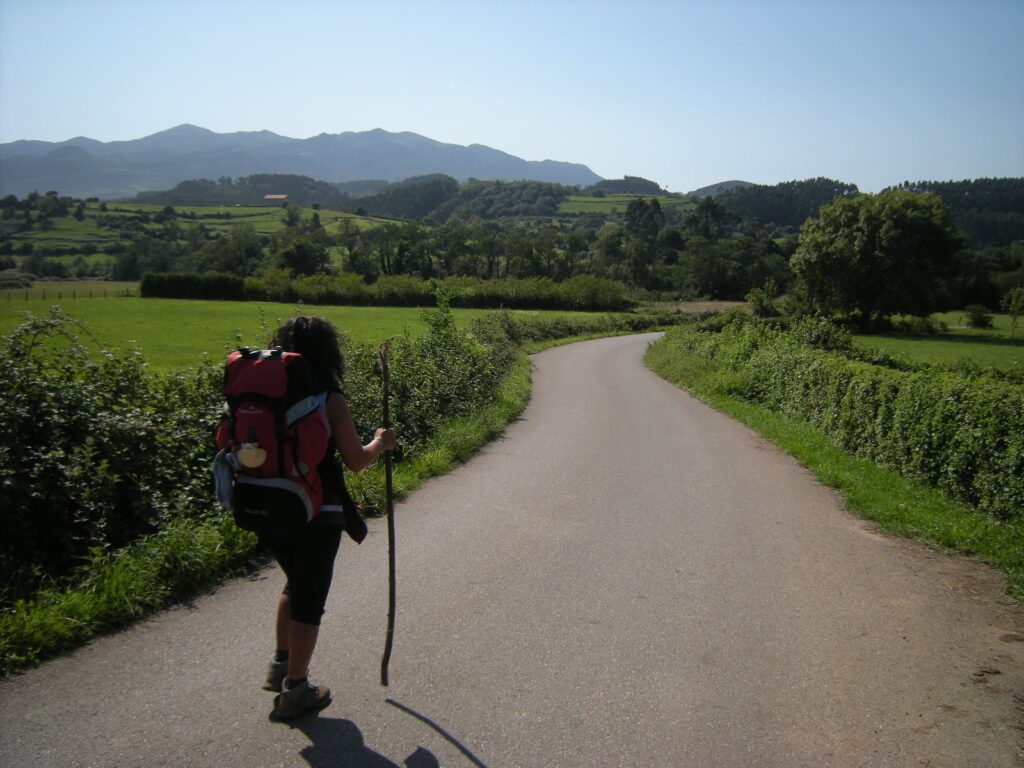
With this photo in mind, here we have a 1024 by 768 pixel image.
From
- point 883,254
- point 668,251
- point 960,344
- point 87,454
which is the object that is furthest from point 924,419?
point 668,251

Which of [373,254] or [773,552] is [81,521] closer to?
[773,552]

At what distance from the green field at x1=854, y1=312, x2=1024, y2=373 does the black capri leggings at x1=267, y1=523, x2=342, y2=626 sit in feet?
143

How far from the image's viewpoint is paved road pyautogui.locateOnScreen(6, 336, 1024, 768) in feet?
10.8

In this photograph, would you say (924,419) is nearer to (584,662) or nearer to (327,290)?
(584,662)

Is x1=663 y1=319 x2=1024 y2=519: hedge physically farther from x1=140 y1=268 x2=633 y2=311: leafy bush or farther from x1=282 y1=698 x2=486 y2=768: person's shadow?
x1=140 y1=268 x2=633 y2=311: leafy bush

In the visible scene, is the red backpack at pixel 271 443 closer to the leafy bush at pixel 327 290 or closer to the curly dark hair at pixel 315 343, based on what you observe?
the curly dark hair at pixel 315 343

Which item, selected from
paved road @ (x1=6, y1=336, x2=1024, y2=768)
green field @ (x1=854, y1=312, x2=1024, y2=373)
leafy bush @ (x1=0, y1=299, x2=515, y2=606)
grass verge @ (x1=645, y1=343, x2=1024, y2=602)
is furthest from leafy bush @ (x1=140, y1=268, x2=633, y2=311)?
paved road @ (x1=6, y1=336, x2=1024, y2=768)

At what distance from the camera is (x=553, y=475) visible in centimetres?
1010

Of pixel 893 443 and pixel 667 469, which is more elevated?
pixel 893 443

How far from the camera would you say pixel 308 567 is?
3.35 m

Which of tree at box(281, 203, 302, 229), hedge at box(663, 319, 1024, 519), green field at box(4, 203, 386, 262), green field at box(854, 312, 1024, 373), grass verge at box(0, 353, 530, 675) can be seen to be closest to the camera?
grass verge at box(0, 353, 530, 675)

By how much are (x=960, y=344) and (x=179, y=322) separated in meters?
60.4

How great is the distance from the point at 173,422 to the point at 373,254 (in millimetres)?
107600

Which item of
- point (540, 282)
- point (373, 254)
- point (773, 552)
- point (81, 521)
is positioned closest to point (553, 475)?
point (773, 552)
